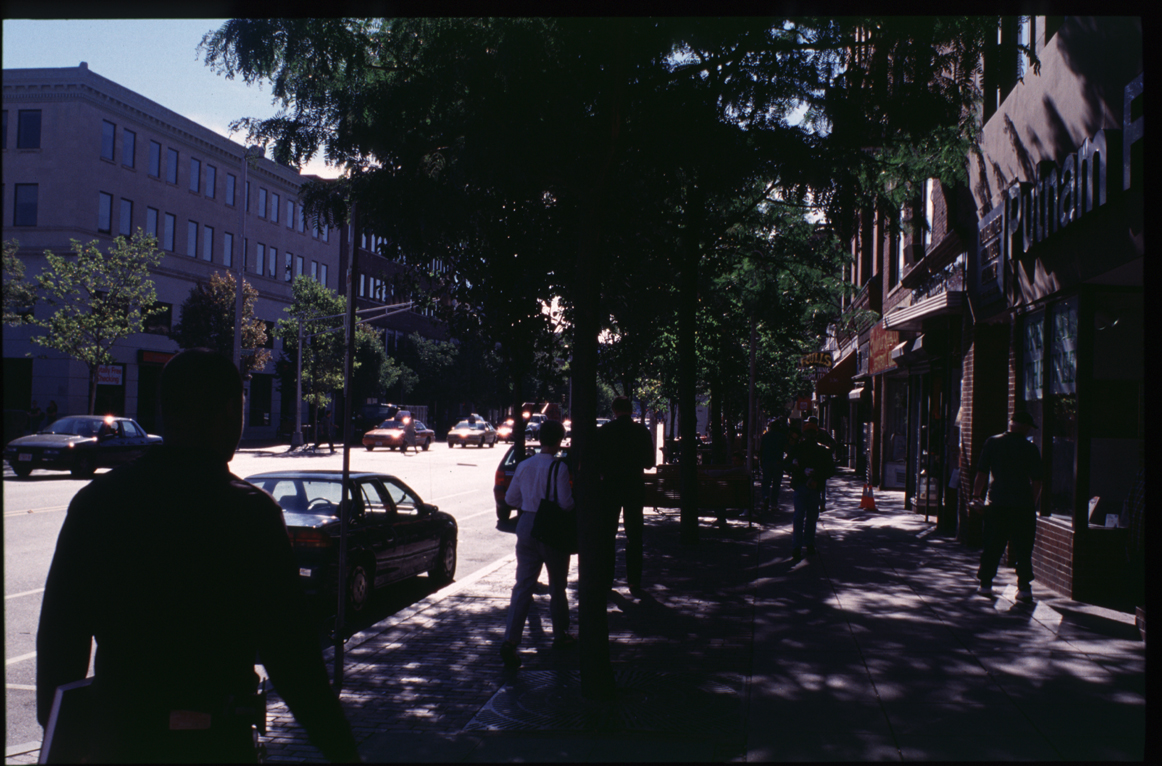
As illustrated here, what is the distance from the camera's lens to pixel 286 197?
2196 inches

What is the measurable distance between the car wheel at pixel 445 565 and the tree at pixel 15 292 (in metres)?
26.9

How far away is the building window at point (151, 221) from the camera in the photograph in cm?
4250

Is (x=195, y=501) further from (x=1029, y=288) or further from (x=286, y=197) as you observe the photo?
(x=286, y=197)

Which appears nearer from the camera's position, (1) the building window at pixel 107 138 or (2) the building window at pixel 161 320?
(1) the building window at pixel 107 138

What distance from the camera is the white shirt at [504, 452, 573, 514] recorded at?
281 inches

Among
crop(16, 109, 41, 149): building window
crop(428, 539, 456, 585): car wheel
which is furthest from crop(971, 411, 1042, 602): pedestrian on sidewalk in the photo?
crop(16, 109, 41, 149): building window

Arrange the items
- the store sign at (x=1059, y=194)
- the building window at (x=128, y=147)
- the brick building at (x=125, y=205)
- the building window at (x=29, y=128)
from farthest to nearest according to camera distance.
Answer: the building window at (x=128, y=147) → the brick building at (x=125, y=205) → the building window at (x=29, y=128) → the store sign at (x=1059, y=194)

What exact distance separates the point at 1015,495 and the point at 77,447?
19918mm

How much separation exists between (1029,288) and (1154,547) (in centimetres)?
683

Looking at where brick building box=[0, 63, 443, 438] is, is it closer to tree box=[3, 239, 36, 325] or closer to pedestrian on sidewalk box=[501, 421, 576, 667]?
tree box=[3, 239, 36, 325]

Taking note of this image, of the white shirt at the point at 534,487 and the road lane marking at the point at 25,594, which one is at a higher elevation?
the white shirt at the point at 534,487

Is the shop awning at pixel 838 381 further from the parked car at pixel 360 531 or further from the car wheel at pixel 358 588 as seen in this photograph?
the car wheel at pixel 358 588

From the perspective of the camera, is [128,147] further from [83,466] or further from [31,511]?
[31,511]

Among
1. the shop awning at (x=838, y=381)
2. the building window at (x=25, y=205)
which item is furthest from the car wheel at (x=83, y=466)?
the building window at (x=25, y=205)
